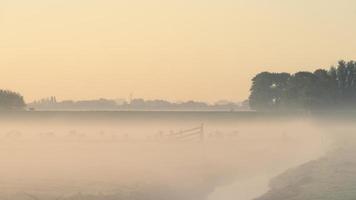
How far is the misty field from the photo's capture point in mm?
31261

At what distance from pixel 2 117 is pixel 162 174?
4881 centimetres

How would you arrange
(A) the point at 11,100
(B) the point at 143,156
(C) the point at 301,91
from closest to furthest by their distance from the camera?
(B) the point at 143,156
(A) the point at 11,100
(C) the point at 301,91

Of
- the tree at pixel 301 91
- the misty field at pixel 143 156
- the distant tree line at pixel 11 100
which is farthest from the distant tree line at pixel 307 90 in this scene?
the distant tree line at pixel 11 100

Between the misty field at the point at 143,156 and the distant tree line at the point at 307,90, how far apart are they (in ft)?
86.1

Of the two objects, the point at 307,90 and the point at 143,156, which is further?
the point at 307,90

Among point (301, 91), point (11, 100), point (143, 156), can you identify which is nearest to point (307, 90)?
point (301, 91)

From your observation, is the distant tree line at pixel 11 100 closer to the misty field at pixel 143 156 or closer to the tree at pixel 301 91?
the misty field at pixel 143 156

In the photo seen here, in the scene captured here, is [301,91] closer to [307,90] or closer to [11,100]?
[307,90]

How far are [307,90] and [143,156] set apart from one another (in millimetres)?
79759

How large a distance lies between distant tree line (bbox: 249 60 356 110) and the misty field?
26235 millimetres

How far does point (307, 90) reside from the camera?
125 meters

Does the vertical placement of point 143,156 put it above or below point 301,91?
below

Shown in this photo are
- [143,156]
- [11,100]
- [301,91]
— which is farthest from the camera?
[301,91]

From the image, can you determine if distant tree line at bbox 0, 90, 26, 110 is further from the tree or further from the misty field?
the tree
